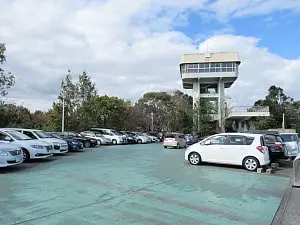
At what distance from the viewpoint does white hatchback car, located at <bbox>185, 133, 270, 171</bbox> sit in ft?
46.4

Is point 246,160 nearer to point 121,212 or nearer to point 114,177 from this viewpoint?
point 114,177

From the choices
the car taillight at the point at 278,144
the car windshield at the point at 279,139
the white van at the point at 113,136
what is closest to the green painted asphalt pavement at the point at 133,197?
the car taillight at the point at 278,144

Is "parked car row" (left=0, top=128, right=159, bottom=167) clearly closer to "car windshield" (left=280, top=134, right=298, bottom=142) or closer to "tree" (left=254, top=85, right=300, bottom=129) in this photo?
"car windshield" (left=280, top=134, right=298, bottom=142)

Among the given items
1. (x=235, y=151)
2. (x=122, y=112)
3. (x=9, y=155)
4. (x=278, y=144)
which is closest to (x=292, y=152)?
(x=278, y=144)

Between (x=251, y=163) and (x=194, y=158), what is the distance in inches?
102

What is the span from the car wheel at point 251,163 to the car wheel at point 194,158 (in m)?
2.09

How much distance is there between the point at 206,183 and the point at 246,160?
4.32 m

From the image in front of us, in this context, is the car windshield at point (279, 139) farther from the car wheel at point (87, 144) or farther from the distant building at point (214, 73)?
the distant building at point (214, 73)

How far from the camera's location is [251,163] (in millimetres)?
14188

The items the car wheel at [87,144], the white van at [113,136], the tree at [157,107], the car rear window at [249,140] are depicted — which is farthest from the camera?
the tree at [157,107]

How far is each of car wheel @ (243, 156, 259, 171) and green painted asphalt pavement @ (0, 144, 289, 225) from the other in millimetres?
1353

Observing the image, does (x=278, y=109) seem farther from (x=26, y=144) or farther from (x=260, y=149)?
(x=26, y=144)

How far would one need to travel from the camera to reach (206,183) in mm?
10617

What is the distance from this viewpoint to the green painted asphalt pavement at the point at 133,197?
625 cm
